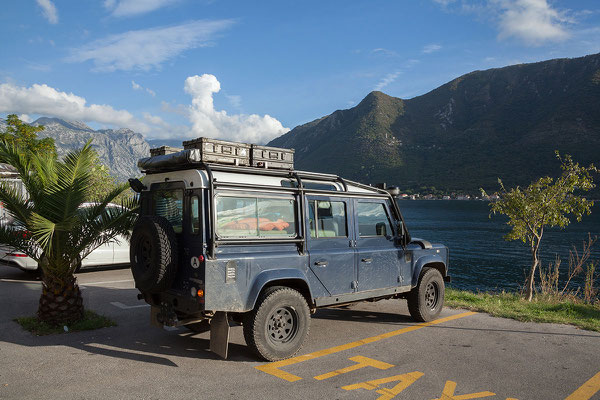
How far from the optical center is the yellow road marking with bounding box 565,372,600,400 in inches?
177

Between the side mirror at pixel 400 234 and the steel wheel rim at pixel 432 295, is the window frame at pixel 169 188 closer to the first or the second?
the side mirror at pixel 400 234

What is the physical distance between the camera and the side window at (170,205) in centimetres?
547

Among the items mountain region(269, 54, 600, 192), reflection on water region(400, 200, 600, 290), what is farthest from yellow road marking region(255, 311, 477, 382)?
mountain region(269, 54, 600, 192)

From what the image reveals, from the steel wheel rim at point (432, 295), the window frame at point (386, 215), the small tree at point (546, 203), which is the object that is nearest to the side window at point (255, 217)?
the window frame at point (386, 215)

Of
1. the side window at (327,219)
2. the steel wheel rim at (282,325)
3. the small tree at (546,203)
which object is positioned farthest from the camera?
the small tree at (546,203)

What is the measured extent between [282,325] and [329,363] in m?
0.74

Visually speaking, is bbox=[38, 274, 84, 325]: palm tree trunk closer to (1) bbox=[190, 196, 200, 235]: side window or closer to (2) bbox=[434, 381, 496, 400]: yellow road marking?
(1) bbox=[190, 196, 200, 235]: side window

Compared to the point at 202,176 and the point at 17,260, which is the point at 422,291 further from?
the point at 17,260

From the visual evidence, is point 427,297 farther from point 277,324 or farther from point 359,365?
point 277,324

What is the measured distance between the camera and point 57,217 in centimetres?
642

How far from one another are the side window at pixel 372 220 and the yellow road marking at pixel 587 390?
124 inches

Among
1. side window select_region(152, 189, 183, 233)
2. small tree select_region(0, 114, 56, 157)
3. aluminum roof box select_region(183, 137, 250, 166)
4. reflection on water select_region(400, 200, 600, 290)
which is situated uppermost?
small tree select_region(0, 114, 56, 157)

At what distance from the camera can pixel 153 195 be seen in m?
6.00

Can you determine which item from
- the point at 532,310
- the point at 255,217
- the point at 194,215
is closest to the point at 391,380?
the point at 255,217
